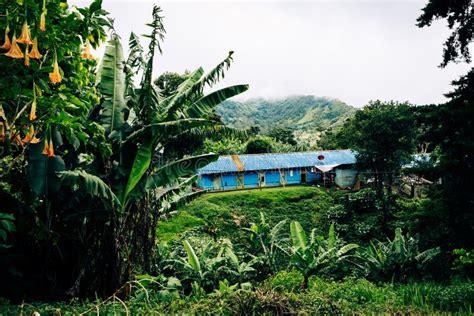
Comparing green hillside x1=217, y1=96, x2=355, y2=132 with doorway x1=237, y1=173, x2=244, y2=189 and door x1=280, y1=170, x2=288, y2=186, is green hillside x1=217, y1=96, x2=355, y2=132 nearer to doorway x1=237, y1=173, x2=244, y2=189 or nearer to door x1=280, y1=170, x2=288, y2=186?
door x1=280, y1=170, x2=288, y2=186

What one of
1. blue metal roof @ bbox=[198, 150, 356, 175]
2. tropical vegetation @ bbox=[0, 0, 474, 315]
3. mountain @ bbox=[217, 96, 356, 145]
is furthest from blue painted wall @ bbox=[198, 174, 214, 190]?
mountain @ bbox=[217, 96, 356, 145]

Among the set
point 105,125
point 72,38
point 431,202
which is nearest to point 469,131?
point 431,202

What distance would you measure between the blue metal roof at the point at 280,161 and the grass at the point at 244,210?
2.54 m

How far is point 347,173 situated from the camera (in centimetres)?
3012

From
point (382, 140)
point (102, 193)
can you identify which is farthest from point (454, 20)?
point (382, 140)

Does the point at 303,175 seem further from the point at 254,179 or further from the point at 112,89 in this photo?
the point at 112,89

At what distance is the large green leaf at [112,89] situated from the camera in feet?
21.6

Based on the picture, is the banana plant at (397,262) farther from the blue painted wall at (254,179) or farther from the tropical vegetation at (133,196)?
the blue painted wall at (254,179)

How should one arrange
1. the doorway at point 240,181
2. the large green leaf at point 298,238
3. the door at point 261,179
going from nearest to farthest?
the large green leaf at point 298,238 < the doorway at point 240,181 < the door at point 261,179

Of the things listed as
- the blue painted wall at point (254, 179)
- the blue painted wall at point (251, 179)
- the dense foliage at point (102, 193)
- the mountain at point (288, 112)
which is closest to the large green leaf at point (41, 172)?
the dense foliage at point (102, 193)

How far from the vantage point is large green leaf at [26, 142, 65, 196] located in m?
5.60

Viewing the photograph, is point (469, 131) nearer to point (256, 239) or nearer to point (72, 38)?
point (256, 239)

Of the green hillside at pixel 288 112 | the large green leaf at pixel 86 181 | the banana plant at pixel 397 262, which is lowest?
the banana plant at pixel 397 262

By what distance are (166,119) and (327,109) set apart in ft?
329
